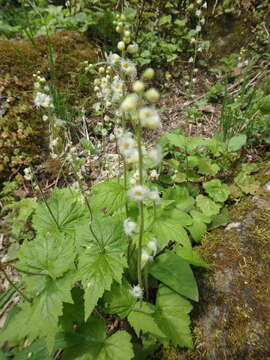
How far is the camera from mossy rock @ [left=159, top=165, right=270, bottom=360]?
1.53 m

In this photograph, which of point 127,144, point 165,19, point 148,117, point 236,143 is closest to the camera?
point 148,117

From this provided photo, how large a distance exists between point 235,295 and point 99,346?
914 millimetres

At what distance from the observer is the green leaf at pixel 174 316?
1.54 m

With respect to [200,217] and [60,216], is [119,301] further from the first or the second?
[200,217]

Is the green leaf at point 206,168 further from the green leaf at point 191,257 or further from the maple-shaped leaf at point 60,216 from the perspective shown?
the maple-shaped leaf at point 60,216

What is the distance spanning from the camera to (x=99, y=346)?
1.55m

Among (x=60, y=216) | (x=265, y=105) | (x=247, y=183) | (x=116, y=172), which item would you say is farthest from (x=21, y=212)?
(x=265, y=105)

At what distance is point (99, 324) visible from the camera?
1.62m

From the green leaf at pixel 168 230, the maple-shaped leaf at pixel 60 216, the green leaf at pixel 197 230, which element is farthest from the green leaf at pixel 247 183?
the maple-shaped leaf at pixel 60 216

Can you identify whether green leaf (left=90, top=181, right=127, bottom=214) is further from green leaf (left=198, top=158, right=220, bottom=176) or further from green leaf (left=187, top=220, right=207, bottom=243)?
green leaf (left=198, top=158, right=220, bottom=176)

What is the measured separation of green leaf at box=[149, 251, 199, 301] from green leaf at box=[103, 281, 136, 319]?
0.23m

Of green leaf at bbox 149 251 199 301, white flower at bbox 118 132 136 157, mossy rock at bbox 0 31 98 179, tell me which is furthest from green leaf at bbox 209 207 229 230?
mossy rock at bbox 0 31 98 179

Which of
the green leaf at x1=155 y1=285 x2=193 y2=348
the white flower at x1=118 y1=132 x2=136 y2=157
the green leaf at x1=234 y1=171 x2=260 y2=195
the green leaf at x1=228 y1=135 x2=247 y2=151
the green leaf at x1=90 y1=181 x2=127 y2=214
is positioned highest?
the white flower at x1=118 y1=132 x2=136 y2=157

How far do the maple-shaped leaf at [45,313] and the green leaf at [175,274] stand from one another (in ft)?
1.98
